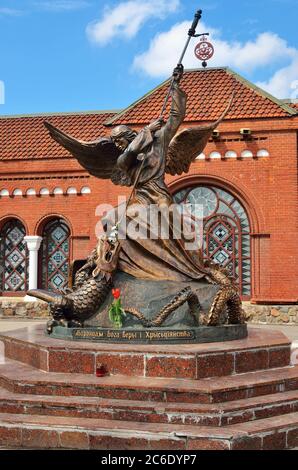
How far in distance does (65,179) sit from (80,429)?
18160mm

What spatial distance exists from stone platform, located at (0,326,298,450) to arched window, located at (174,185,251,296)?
1298 cm

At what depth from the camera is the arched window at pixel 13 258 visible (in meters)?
23.3

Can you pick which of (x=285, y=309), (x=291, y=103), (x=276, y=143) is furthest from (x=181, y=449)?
(x=291, y=103)

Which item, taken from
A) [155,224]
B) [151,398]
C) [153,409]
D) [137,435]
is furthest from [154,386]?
[155,224]

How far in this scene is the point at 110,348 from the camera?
21.3ft

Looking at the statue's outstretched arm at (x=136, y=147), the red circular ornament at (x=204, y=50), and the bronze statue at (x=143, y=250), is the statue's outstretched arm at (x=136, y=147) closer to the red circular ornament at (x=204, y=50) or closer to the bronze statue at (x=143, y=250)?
the bronze statue at (x=143, y=250)

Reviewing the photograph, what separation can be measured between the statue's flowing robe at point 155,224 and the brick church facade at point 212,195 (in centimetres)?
1175

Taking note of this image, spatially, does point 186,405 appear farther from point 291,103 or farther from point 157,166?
point 291,103

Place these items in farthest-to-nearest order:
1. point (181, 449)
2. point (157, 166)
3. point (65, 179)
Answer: point (65, 179), point (157, 166), point (181, 449)

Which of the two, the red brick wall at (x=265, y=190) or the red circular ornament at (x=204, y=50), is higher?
the red circular ornament at (x=204, y=50)

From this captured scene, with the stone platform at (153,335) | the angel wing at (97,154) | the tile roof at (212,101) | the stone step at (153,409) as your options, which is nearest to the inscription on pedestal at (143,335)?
the stone platform at (153,335)

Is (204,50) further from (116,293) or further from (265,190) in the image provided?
(116,293)

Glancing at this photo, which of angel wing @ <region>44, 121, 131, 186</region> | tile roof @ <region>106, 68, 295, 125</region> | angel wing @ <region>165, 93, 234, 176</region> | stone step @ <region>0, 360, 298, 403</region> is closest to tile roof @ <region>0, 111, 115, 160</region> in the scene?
tile roof @ <region>106, 68, 295, 125</region>

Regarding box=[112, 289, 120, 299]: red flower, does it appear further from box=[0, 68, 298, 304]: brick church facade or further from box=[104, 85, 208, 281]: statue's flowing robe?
box=[0, 68, 298, 304]: brick church facade
